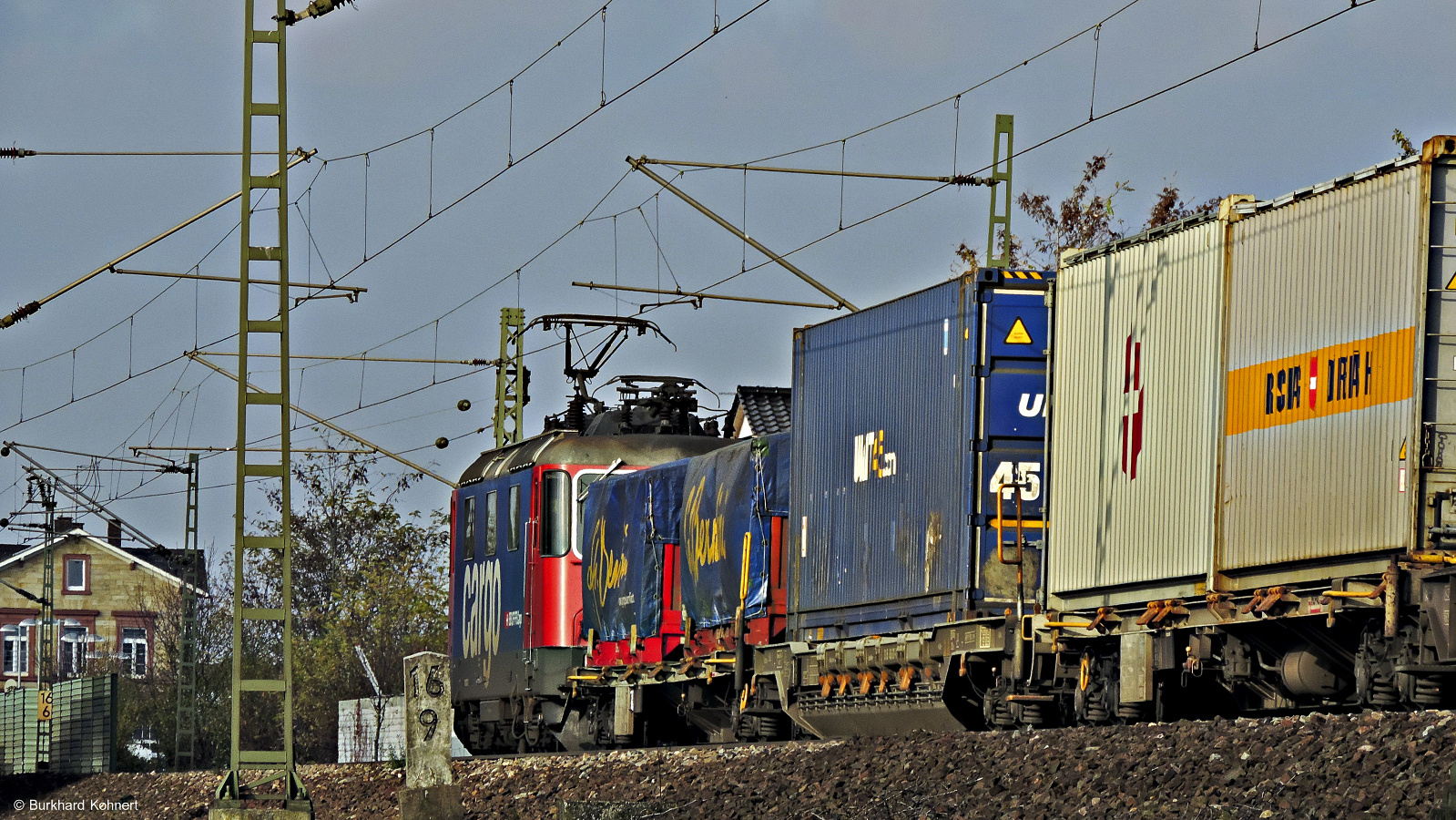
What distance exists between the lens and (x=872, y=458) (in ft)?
59.4

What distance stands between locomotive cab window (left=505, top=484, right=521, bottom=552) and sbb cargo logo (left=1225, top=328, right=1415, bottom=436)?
1317cm

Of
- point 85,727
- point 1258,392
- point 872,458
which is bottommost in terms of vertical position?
point 85,727

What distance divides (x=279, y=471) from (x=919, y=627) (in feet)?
18.6

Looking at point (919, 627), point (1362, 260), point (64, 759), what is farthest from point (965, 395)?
point (64, 759)

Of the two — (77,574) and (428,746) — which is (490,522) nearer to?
(428,746)

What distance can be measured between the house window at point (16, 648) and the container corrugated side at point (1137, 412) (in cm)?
7053

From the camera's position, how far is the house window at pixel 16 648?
262 feet

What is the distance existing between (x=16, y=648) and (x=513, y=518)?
198 ft

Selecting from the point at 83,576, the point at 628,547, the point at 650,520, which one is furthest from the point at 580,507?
the point at 83,576

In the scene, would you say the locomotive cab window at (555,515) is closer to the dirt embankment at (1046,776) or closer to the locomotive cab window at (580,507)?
the locomotive cab window at (580,507)

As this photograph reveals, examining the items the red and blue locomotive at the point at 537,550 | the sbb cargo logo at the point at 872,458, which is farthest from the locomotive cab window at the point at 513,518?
the sbb cargo logo at the point at 872,458

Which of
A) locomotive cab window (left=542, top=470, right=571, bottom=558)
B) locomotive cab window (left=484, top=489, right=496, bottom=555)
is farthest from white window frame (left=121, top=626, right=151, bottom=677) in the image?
locomotive cab window (left=542, top=470, right=571, bottom=558)

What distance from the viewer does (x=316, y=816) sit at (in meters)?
22.0

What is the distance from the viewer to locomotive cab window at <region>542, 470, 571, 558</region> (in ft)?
81.6
